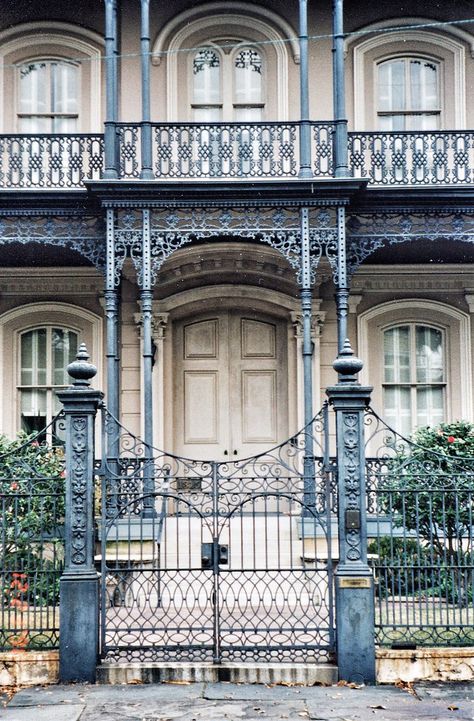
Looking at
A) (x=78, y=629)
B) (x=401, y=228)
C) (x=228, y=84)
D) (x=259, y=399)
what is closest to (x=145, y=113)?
(x=228, y=84)

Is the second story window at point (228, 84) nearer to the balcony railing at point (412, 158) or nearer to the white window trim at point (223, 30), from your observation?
the white window trim at point (223, 30)

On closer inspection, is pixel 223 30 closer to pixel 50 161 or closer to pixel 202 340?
pixel 50 161

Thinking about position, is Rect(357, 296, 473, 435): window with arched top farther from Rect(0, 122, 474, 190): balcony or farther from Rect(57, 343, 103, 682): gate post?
Rect(57, 343, 103, 682): gate post

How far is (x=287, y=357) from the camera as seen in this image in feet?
43.6

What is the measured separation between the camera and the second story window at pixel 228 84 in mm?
13227

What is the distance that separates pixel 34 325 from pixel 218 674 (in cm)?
811

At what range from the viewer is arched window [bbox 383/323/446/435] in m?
13.2

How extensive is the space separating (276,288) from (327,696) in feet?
25.6

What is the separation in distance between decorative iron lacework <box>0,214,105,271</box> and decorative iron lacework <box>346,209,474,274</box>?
3487 millimetres

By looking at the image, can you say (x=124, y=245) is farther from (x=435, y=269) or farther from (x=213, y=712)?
(x=213, y=712)

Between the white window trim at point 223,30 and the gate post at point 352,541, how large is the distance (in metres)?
7.62

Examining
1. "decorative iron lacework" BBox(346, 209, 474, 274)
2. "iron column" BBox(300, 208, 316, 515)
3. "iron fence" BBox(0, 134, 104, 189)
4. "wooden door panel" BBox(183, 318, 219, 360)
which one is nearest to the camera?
"iron column" BBox(300, 208, 316, 515)

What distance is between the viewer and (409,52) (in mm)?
13398

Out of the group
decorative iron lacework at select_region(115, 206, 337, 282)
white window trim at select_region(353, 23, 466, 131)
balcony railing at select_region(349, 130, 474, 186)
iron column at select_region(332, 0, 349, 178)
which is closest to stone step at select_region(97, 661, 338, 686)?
decorative iron lacework at select_region(115, 206, 337, 282)
